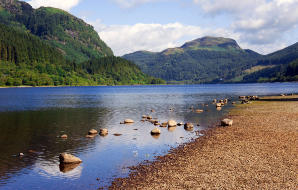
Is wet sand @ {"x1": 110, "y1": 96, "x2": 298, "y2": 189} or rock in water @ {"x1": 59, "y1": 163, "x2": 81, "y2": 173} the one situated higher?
wet sand @ {"x1": 110, "y1": 96, "x2": 298, "y2": 189}

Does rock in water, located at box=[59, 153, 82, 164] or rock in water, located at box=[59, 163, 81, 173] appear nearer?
rock in water, located at box=[59, 163, 81, 173]

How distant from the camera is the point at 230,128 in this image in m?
48.0

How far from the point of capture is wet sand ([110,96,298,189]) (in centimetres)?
2188

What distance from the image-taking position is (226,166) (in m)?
26.0

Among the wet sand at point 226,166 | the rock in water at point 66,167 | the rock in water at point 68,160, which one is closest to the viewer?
the wet sand at point 226,166

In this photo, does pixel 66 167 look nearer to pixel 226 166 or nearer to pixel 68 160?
pixel 68 160

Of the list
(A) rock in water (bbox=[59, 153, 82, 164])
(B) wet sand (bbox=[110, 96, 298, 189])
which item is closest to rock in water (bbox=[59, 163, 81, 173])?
(A) rock in water (bbox=[59, 153, 82, 164])

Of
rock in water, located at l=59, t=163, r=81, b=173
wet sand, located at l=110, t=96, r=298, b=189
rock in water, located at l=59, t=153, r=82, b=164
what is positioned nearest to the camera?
wet sand, located at l=110, t=96, r=298, b=189

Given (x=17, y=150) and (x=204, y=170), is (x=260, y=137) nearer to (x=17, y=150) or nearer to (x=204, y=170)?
(x=204, y=170)

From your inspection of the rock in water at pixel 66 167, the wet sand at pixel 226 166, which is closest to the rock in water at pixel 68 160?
the rock in water at pixel 66 167

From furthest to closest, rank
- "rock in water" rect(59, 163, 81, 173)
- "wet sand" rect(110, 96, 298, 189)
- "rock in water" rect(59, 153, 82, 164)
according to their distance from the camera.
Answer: "rock in water" rect(59, 153, 82, 164) < "rock in water" rect(59, 163, 81, 173) < "wet sand" rect(110, 96, 298, 189)

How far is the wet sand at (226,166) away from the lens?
21.9 metres

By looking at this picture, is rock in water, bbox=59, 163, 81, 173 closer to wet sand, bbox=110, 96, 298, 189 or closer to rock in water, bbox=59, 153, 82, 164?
rock in water, bbox=59, 153, 82, 164

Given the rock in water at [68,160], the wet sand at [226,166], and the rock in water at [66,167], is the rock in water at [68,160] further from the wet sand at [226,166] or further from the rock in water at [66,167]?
the wet sand at [226,166]
